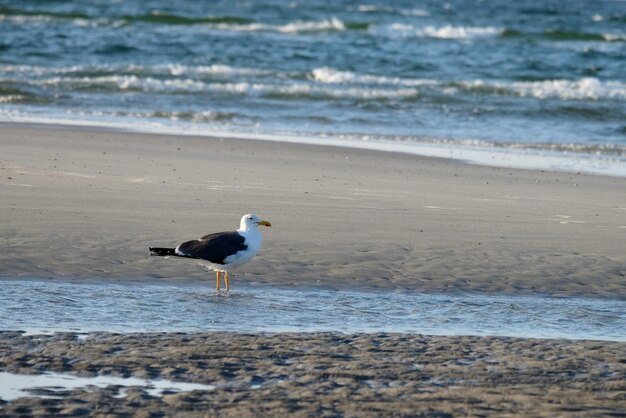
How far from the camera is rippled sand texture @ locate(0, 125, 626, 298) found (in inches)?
319

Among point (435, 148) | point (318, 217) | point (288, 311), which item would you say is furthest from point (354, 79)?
point (288, 311)

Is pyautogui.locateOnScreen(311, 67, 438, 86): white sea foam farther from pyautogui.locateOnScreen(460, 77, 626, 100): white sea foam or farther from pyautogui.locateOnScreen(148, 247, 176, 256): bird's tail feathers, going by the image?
pyautogui.locateOnScreen(148, 247, 176, 256): bird's tail feathers

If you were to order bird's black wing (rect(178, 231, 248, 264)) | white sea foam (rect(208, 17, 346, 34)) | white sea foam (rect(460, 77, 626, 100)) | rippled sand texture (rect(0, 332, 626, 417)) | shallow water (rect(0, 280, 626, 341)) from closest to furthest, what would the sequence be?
rippled sand texture (rect(0, 332, 626, 417)) → shallow water (rect(0, 280, 626, 341)) → bird's black wing (rect(178, 231, 248, 264)) → white sea foam (rect(460, 77, 626, 100)) → white sea foam (rect(208, 17, 346, 34))

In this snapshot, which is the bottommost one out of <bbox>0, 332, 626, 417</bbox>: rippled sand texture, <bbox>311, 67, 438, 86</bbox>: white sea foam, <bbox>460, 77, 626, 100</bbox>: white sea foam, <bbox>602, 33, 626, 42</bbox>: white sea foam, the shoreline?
<bbox>0, 332, 626, 417</bbox>: rippled sand texture

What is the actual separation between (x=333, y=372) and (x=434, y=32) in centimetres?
3615

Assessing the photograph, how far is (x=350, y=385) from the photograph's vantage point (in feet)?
17.4

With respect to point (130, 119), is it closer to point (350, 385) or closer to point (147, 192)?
point (147, 192)

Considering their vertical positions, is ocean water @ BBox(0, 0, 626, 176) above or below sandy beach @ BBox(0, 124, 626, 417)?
above

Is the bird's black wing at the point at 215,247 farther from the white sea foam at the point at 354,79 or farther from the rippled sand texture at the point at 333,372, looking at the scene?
the white sea foam at the point at 354,79

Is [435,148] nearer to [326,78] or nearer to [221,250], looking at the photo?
[221,250]

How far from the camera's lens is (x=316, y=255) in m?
8.52

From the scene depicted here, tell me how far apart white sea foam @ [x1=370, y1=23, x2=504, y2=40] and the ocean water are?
0.14 metres

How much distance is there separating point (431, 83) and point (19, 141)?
13489mm

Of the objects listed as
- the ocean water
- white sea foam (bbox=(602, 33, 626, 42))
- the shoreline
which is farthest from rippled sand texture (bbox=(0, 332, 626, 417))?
white sea foam (bbox=(602, 33, 626, 42))
